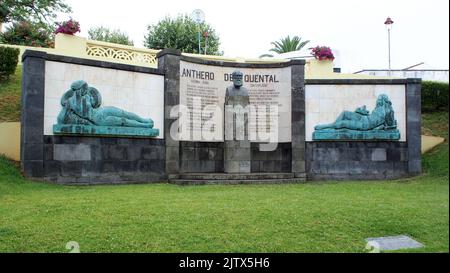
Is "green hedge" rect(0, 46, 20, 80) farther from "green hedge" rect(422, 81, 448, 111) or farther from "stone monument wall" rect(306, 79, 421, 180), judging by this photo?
"green hedge" rect(422, 81, 448, 111)

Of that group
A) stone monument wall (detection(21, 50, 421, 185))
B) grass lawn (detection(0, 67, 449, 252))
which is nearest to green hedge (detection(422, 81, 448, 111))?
stone monument wall (detection(21, 50, 421, 185))

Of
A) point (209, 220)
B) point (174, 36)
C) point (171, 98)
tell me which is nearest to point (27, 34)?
point (174, 36)

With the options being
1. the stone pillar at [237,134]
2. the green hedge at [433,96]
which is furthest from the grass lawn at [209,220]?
the green hedge at [433,96]

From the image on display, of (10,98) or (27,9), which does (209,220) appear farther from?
(27,9)

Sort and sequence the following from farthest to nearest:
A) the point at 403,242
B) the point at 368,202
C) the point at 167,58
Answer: the point at 167,58 < the point at 368,202 < the point at 403,242

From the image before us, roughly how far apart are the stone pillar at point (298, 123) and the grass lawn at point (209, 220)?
447 cm

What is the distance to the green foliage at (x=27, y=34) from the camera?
26.0 metres

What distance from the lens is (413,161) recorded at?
14.2 metres

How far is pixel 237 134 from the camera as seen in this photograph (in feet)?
45.0

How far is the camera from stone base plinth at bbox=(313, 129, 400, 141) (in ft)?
46.5

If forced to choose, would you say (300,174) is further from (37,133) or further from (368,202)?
(37,133)

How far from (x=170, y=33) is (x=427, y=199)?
31867 mm
